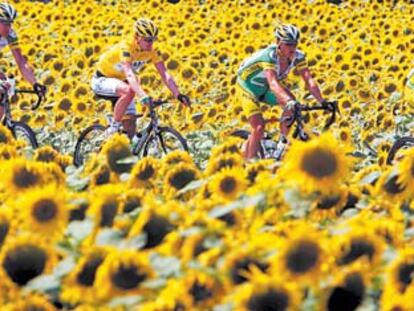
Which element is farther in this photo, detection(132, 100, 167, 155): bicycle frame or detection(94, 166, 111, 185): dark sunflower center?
detection(132, 100, 167, 155): bicycle frame

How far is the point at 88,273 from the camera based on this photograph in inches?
180

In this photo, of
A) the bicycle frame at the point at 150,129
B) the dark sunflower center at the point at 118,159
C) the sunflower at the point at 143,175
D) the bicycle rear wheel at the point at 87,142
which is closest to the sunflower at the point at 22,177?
the sunflower at the point at 143,175

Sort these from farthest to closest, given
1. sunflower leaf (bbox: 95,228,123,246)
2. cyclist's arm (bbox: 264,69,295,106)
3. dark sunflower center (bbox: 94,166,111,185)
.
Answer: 1. cyclist's arm (bbox: 264,69,295,106)
2. dark sunflower center (bbox: 94,166,111,185)
3. sunflower leaf (bbox: 95,228,123,246)

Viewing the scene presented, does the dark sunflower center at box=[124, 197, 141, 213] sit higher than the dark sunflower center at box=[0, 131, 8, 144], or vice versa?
the dark sunflower center at box=[124, 197, 141, 213]

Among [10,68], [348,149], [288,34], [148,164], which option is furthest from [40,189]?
[10,68]

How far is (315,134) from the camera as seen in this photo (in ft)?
39.6

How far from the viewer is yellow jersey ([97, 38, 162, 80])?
12.5m

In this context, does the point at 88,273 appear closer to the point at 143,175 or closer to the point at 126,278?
the point at 126,278

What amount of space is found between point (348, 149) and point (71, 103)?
9.48 meters

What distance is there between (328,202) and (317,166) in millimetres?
202

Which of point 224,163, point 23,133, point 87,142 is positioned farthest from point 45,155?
point 87,142

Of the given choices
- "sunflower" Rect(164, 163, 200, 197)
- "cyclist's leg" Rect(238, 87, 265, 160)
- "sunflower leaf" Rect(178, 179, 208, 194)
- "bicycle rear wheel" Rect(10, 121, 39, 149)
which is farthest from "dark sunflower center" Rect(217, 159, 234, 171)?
"bicycle rear wheel" Rect(10, 121, 39, 149)

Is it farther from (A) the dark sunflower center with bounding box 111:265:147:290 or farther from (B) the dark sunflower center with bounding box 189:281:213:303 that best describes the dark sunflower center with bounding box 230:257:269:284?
(A) the dark sunflower center with bounding box 111:265:147:290

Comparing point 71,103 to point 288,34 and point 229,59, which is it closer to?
point 288,34
